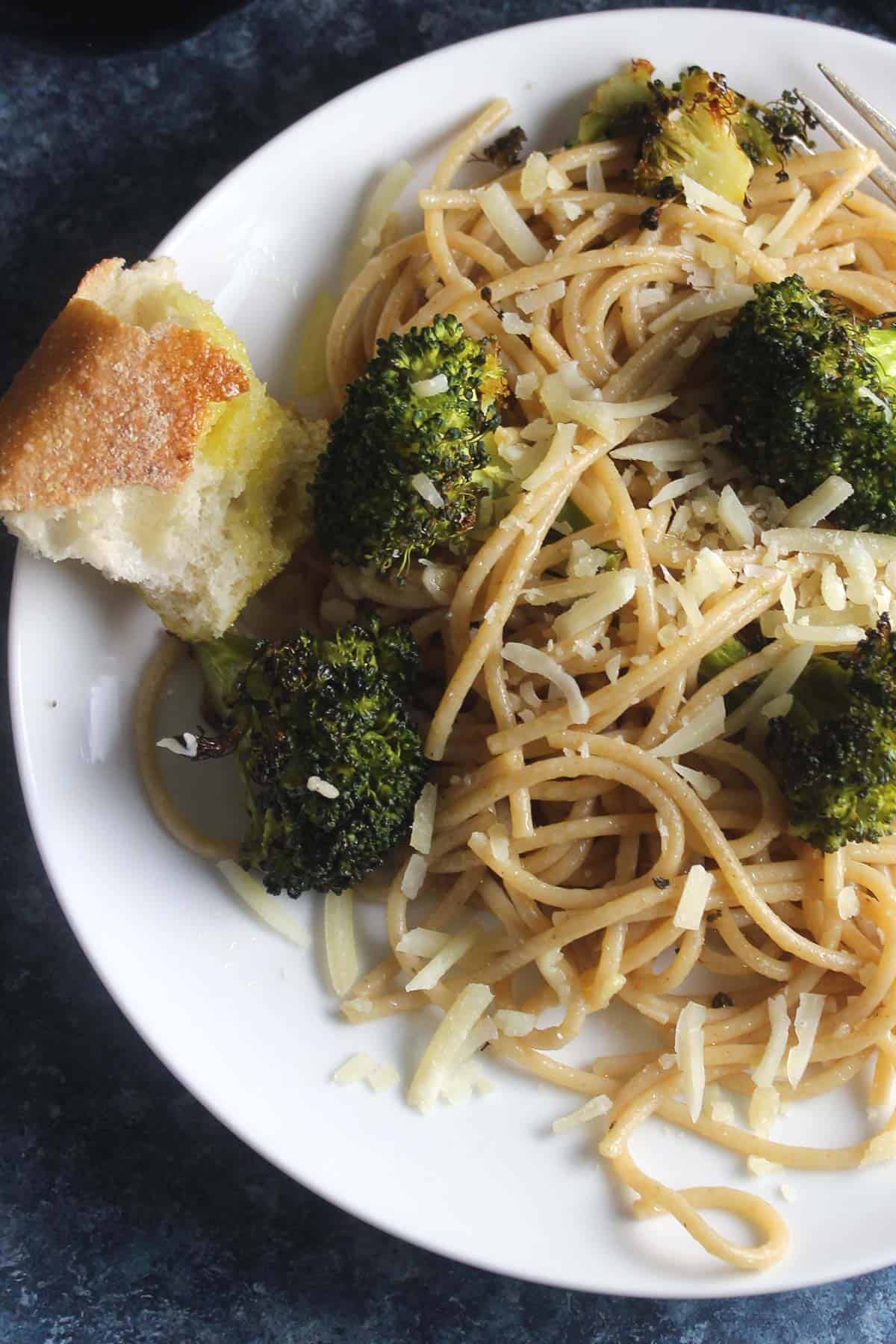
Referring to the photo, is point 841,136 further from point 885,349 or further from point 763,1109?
point 763,1109

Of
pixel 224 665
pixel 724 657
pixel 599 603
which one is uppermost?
pixel 599 603

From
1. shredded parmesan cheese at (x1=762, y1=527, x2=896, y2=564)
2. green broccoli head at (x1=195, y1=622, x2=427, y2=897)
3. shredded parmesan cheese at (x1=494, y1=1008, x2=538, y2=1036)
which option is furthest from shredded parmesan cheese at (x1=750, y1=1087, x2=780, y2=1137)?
shredded parmesan cheese at (x1=762, y1=527, x2=896, y2=564)

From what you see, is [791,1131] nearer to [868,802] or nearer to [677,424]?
[868,802]

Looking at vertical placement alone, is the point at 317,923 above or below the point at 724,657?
below

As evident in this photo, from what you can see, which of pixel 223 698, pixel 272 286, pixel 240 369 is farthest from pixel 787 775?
pixel 272 286

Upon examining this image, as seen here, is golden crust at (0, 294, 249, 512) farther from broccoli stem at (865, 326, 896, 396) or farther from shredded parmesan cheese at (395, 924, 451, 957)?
broccoli stem at (865, 326, 896, 396)

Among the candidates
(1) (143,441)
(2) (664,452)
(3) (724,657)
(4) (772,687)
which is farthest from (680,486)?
(1) (143,441)
